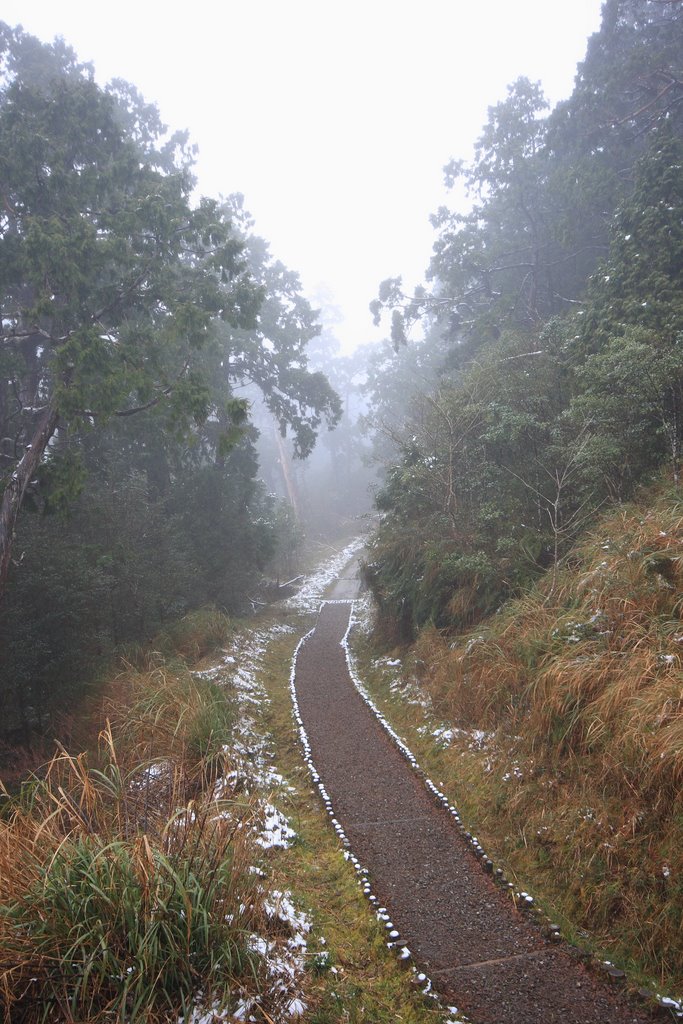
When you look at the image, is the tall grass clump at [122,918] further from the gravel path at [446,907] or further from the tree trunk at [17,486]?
the tree trunk at [17,486]

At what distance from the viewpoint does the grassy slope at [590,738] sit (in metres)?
4.00

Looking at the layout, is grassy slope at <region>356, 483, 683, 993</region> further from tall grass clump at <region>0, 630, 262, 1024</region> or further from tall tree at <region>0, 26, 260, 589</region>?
tall tree at <region>0, 26, 260, 589</region>

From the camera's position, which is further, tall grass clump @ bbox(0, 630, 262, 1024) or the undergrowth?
the undergrowth

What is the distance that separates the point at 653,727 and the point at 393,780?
10.7ft

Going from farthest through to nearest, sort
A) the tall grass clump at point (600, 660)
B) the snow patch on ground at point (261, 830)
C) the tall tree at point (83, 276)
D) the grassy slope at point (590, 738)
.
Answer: the tall tree at point (83, 276) < the tall grass clump at point (600, 660) < the grassy slope at point (590, 738) < the snow patch on ground at point (261, 830)

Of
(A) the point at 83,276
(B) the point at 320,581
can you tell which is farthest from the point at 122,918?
(B) the point at 320,581

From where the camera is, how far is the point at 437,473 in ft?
40.5

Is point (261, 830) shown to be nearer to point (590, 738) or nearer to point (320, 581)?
point (590, 738)

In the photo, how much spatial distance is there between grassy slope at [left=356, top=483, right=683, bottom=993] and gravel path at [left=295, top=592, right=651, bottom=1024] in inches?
11.9

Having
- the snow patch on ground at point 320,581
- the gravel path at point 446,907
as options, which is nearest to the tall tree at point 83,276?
the gravel path at point 446,907

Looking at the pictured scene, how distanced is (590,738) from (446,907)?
6.30 ft

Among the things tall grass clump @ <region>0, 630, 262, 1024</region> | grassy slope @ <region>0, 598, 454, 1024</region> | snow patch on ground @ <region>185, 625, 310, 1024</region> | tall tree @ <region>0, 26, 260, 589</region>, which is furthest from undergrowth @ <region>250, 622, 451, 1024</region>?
tall tree @ <region>0, 26, 260, 589</region>

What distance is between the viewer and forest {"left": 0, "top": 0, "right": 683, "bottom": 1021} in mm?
5531

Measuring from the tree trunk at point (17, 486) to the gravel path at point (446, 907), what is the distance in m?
5.89
